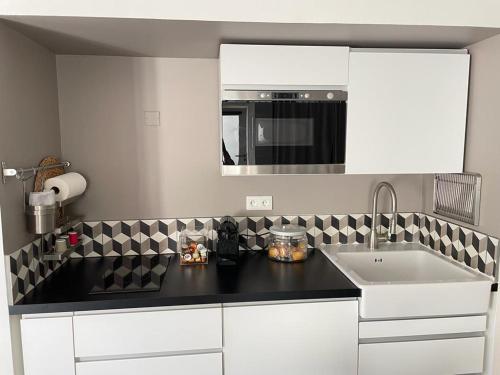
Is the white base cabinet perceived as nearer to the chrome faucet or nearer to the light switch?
the chrome faucet

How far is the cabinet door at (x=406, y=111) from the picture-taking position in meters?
1.75

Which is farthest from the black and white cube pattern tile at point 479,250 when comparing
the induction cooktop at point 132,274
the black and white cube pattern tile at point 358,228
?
the induction cooktop at point 132,274

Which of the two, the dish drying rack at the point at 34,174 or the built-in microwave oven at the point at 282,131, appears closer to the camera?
the dish drying rack at the point at 34,174

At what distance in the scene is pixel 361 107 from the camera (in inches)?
69.3

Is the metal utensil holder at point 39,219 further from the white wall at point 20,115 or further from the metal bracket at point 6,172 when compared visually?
the metal bracket at point 6,172

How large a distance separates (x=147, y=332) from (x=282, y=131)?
107 centimetres

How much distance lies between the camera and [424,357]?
164cm

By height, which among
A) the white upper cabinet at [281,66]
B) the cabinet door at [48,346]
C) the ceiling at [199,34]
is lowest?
the cabinet door at [48,346]

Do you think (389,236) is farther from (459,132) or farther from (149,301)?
(149,301)

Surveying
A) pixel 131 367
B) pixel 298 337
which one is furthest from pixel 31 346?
pixel 298 337

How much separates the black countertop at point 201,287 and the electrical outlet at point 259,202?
35 centimetres

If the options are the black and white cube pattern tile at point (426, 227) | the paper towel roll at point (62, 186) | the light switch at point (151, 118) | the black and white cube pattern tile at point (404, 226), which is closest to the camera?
the paper towel roll at point (62, 186)

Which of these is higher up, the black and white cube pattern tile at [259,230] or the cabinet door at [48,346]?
the black and white cube pattern tile at [259,230]

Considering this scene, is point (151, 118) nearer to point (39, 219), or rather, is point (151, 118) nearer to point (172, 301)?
point (39, 219)
